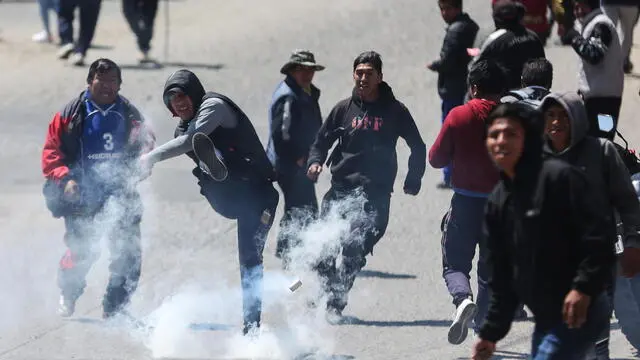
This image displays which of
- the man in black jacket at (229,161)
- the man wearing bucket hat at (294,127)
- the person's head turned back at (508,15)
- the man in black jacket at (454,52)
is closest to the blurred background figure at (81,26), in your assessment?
the man in black jacket at (454,52)

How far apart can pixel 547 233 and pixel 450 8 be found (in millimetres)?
5744

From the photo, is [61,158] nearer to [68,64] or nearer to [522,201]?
[522,201]

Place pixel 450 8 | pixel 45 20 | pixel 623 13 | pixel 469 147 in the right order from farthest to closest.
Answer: pixel 45 20, pixel 623 13, pixel 450 8, pixel 469 147

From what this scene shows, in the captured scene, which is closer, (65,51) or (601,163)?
(601,163)

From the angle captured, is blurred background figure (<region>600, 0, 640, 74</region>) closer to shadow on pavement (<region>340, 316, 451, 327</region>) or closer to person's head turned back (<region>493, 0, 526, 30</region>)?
person's head turned back (<region>493, 0, 526, 30</region>)

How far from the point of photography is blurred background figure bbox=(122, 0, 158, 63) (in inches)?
612

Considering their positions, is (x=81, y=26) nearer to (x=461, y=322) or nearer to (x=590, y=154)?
(x=461, y=322)

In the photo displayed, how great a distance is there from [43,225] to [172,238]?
→ 1.21m

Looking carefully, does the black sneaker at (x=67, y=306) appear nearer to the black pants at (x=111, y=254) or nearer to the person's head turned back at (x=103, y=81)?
the black pants at (x=111, y=254)

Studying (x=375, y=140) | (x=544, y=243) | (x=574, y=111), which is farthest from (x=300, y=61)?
(x=544, y=243)

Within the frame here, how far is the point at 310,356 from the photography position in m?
7.53

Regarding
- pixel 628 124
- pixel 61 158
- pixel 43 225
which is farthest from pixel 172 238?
pixel 628 124

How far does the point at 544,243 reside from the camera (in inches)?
191

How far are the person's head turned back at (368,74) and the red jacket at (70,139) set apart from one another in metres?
1.44
